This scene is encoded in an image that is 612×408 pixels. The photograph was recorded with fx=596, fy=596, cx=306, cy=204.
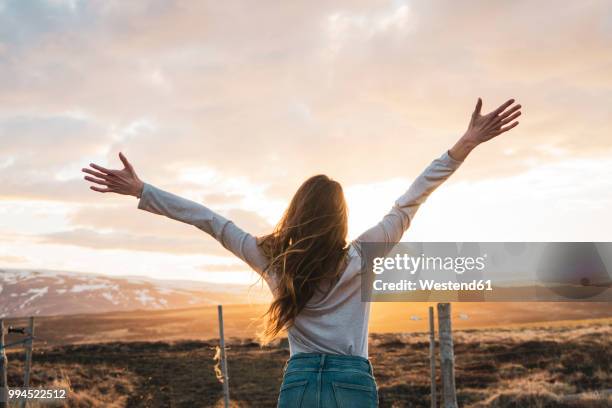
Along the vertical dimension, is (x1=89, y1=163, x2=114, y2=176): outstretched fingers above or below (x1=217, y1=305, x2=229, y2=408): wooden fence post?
above

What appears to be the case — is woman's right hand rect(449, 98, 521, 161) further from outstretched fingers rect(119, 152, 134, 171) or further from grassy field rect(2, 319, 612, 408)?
grassy field rect(2, 319, 612, 408)

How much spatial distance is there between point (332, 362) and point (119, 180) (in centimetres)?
114

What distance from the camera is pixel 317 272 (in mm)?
2176

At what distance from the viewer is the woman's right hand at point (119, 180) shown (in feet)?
8.02

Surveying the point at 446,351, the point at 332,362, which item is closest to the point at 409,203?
the point at 332,362

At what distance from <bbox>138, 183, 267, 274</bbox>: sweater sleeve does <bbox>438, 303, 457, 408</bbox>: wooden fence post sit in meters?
7.68

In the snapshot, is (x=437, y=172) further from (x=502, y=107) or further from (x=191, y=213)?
(x=191, y=213)

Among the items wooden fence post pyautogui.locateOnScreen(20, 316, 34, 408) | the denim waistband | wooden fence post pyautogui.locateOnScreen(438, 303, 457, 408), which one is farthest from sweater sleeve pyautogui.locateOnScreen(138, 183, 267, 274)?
wooden fence post pyautogui.locateOnScreen(20, 316, 34, 408)

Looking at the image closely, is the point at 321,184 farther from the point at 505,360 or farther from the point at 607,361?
the point at 505,360

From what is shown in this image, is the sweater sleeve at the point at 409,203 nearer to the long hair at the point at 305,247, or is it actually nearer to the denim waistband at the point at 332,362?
the long hair at the point at 305,247

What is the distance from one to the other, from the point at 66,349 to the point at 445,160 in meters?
33.8

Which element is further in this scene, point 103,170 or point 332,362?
point 103,170

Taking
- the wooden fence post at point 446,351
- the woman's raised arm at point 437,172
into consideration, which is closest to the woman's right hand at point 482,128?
the woman's raised arm at point 437,172

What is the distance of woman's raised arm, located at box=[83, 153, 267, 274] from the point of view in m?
2.30
